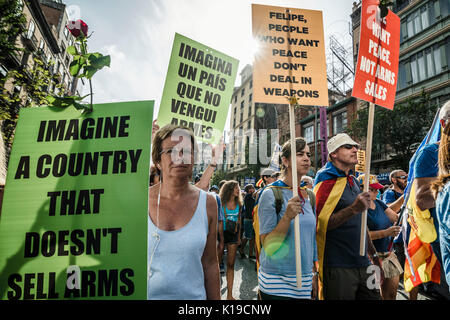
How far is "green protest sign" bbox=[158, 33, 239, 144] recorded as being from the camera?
9.62ft

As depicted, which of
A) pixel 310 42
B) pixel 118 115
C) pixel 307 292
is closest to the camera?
pixel 118 115

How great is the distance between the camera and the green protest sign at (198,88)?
9.62ft

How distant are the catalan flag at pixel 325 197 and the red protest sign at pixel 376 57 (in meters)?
0.85

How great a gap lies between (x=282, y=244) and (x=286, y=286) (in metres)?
0.34

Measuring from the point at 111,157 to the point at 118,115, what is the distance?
0.27 metres

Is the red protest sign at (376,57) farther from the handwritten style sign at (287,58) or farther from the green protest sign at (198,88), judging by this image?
the green protest sign at (198,88)

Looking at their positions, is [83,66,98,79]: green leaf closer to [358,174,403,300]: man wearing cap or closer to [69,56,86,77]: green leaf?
[69,56,86,77]: green leaf

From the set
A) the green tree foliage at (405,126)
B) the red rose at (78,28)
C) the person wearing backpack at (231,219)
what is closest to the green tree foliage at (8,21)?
the person wearing backpack at (231,219)

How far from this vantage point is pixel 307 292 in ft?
7.13

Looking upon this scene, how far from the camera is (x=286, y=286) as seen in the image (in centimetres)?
218

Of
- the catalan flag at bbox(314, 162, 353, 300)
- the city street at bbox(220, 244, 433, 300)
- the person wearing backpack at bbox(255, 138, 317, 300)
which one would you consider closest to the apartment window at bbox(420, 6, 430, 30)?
the city street at bbox(220, 244, 433, 300)

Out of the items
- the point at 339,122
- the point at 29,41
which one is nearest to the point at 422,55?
the point at 339,122
